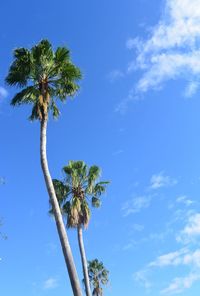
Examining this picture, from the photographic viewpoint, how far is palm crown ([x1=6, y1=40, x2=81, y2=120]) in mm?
23562

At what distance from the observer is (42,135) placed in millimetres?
22438

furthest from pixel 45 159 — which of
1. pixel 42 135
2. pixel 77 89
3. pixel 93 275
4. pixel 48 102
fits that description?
pixel 93 275

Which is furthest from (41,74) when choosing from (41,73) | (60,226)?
(60,226)

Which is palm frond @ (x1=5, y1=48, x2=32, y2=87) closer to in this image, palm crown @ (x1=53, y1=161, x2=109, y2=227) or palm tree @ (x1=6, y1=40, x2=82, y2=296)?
palm tree @ (x1=6, y1=40, x2=82, y2=296)

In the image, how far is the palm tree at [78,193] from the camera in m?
33.6

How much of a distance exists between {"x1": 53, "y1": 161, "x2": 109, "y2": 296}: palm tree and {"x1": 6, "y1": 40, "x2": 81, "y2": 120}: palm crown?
11.1 metres

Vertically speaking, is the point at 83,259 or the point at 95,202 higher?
the point at 95,202

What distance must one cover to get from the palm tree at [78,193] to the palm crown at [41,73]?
11.1 m

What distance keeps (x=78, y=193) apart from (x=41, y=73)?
12.7 m

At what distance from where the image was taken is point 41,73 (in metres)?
23.6

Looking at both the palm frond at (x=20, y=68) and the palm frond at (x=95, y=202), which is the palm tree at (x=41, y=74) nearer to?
the palm frond at (x=20, y=68)

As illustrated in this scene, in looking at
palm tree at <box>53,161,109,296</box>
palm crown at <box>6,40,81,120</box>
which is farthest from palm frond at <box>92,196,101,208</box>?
palm crown at <box>6,40,81,120</box>

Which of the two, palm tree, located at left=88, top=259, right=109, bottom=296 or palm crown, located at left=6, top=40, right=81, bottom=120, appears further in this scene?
palm tree, located at left=88, top=259, right=109, bottom=296

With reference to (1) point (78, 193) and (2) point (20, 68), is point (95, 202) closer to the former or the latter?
(1) point (78, 193)
